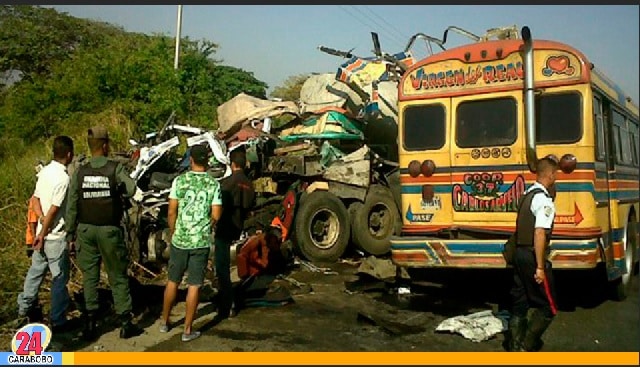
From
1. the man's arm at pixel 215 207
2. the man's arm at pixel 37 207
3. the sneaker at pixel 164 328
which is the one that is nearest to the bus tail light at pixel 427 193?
the man's arm at pixel 215 207

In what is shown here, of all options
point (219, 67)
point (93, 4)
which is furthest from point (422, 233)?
point (219, 67)

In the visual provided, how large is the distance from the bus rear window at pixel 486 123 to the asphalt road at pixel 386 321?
74.7 inches

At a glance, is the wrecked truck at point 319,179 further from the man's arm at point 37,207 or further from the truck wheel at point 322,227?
the man's arm at point 37,207

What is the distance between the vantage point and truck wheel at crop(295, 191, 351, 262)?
9.91 m

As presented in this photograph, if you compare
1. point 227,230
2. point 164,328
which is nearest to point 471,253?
point 227,230

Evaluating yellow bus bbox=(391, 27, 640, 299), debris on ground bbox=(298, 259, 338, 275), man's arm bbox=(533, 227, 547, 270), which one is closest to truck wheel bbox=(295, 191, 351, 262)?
debris on ground bbox=(298, 259, 338, 275)

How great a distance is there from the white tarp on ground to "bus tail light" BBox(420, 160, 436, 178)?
1788 millimetres

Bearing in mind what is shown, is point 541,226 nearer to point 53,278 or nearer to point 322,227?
Result: point 53,278

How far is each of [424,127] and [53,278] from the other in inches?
172

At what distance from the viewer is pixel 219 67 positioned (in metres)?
27.5

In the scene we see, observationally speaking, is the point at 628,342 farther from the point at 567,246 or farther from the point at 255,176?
the point at 255,176

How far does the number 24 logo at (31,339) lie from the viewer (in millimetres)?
5512

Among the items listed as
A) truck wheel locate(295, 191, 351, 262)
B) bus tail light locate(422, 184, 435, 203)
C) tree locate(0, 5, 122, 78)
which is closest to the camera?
bus tail light locate(422, 184, 435, 203)

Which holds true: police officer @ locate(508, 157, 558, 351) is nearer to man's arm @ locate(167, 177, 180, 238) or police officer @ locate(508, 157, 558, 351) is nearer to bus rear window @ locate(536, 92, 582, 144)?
bus rear window @ locate(536, 92, 582, 144)
